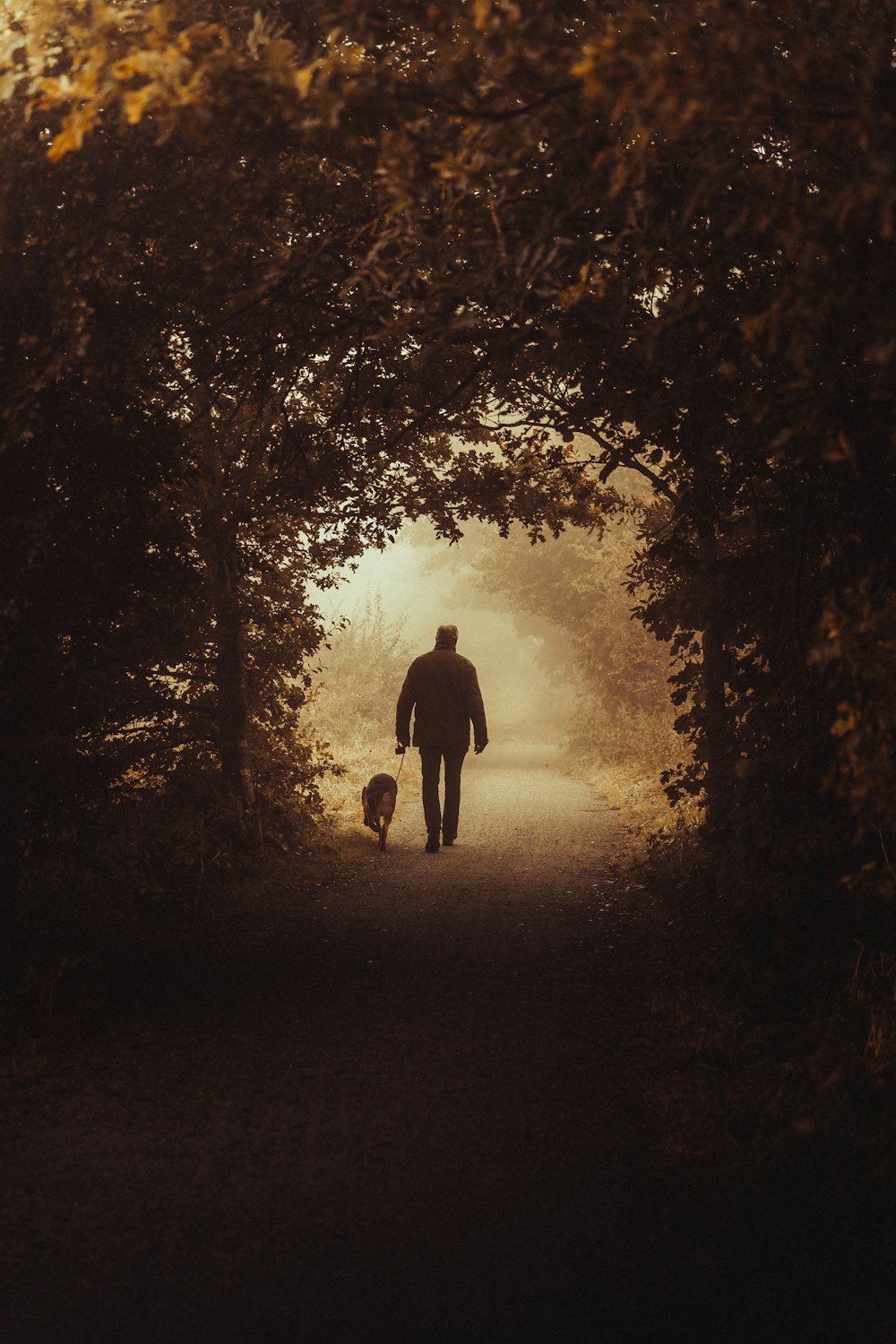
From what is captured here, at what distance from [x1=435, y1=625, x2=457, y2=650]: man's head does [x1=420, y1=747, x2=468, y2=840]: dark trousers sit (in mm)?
1261

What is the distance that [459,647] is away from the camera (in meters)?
61.8

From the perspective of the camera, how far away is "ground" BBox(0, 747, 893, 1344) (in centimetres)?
300

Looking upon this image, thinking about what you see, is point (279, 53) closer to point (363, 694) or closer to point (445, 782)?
point (445, 782)

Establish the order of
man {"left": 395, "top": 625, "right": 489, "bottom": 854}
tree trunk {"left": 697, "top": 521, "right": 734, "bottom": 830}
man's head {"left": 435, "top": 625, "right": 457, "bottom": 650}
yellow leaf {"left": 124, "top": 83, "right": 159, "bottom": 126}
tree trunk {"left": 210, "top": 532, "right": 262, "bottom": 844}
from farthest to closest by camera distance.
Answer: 1. man's head {"left": 435, "top": 625, "right": 457, "bottom": 650}
2. man {"left": 395, "top": 625, "right": 489, "bottom": 854}
3. tree trunk {"left": 210, "top": 532, "right": 262, "bottom": 844}
4. tree trunk {"left": 697, "top": 521, "right": 734, "bottom": 830}
5. yellow leaf {"left": 124, "top": 83, "right": 159, "bottom": 126}

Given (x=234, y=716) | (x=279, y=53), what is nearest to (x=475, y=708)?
(x=234, y=716)

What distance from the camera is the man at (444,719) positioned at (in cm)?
1164

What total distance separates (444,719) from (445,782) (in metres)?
0.71

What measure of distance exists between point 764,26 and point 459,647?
58797 mm

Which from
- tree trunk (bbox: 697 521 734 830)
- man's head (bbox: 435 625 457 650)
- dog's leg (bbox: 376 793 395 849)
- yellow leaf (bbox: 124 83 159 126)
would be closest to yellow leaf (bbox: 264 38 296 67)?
yellow leaf (bbox: 124 83 159 126)

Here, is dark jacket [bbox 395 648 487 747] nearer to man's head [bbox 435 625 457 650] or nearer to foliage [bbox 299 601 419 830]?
man's head [bbox 435 625 457 650]

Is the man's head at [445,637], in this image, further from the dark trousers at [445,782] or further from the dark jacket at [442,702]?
the dark trousers at [445,782]

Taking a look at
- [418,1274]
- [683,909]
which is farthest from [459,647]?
[418,1274]

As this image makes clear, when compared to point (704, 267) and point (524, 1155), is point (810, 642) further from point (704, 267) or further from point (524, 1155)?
point (524, 1155)

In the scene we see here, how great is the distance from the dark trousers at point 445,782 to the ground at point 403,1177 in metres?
4.60
